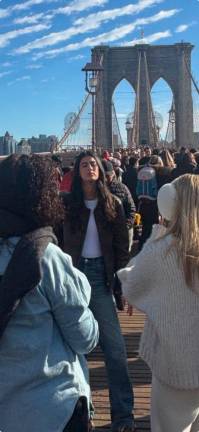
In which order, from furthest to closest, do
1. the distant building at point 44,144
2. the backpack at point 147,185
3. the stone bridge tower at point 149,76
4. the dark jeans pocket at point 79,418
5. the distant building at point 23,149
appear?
the stone bridge tower at point 149,76
the distant building at point 44,144
the backpack at point 147,185
the distant building at point 23,149
the dark jeans pocket at point 79,418

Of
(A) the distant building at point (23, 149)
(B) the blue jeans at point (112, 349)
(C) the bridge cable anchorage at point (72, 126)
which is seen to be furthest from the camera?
(C) the bridge cable anchorage at point (72, 126)

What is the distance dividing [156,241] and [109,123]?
180 ft

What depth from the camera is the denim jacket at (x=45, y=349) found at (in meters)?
1.98

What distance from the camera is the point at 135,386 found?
4129mm

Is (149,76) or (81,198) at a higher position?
(149,76)

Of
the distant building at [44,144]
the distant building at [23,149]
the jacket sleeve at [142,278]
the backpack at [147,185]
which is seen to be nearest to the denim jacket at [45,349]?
the jacket sleeve at [142,278]

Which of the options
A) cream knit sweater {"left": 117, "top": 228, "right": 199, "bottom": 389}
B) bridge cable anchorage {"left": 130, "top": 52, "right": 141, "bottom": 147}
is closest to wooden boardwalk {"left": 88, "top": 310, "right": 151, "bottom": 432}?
cream knit sweater {"left": 117, "top": 228, "right": 199, "bottom": 389}

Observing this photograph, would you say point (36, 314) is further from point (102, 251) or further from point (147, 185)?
point (147, 185)

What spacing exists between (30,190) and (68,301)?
0.37m

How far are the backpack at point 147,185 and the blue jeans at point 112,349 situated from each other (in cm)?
371

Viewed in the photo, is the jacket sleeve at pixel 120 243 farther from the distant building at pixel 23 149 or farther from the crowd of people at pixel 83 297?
the distant building at pixel 23 149

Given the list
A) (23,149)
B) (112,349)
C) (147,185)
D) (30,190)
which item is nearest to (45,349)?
(30,190)

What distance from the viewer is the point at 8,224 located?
204 centimetres

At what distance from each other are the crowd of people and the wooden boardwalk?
24 centimetres
